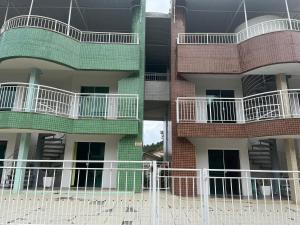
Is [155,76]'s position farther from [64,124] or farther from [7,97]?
[7,97]

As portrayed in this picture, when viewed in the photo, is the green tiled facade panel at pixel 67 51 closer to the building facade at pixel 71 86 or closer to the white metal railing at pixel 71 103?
the building facade at pixel 71 86

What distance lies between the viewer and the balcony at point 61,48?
1059cm

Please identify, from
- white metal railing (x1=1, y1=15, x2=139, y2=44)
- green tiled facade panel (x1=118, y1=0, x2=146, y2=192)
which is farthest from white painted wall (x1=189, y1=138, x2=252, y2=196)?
white metal railing (x1=1, y1=15, x2=139, y2=44)

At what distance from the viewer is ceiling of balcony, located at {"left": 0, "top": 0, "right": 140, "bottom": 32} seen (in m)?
13.0

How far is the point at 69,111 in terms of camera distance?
11547mm

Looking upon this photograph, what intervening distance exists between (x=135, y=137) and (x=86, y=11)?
750 centimetres

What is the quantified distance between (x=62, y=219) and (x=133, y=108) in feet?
20.5

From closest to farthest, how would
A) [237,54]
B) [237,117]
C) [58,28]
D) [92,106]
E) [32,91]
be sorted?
1. [32,91]
2. [237,54]
3. [237,117]
4. [92,106]
5. [58,28]

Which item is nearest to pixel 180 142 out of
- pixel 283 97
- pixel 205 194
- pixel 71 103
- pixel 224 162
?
pixel 224 162

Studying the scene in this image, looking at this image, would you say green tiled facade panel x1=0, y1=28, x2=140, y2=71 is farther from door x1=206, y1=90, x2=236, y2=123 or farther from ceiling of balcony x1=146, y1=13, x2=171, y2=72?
door x1=206, y1=90, x2=236, y2=123

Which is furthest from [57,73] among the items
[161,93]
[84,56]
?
[161,93]

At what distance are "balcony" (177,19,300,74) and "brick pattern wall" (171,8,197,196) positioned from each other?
506 mm

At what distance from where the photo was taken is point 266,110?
10.9 meters

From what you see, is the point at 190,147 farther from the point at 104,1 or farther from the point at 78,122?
the point at 104,1
